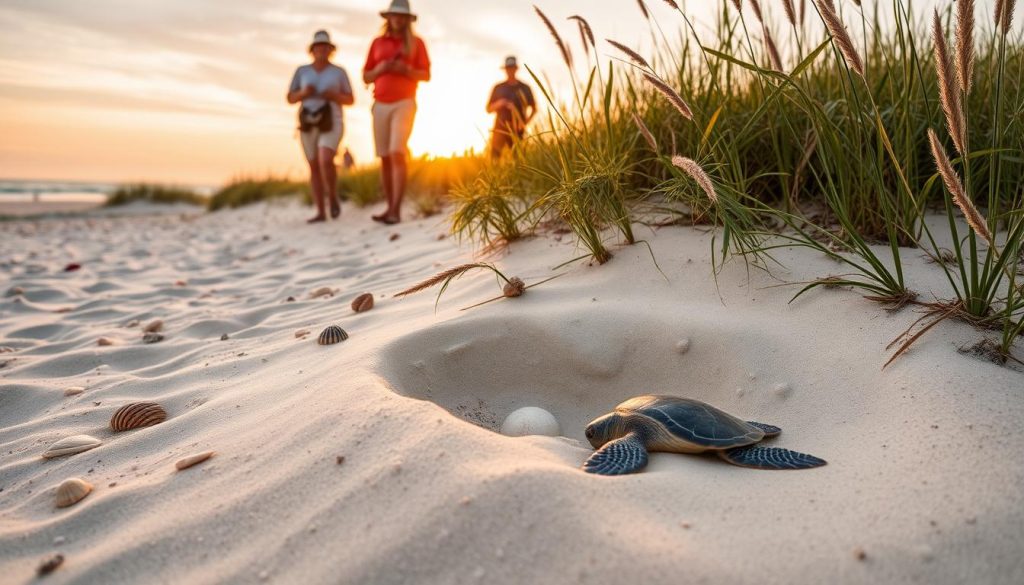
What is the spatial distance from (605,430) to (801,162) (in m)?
1.60

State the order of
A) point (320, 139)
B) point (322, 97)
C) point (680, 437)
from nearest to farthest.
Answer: point (680, 437), point (322, 97), point (320, 139)

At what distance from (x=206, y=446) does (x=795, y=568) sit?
146 cm

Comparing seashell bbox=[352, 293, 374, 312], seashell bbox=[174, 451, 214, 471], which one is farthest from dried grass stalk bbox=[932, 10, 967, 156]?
seashell bbox=[352, 293, 374, 312]

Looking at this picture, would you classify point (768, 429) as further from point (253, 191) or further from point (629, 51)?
point (253, 191)

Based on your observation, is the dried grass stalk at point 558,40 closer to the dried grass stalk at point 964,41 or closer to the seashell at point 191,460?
the dried grass stalk at point 964,41

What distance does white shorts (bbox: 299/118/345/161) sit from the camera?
7.30 metres

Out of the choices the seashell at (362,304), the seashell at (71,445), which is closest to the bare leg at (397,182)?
the seashell at (362,304)

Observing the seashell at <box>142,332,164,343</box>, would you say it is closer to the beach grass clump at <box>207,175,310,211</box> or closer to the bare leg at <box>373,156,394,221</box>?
the bare leg at <box>373,156,394,221</box>

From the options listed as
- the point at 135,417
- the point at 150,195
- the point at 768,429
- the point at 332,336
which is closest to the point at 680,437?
the point at 768,429

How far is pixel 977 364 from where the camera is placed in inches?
64.5

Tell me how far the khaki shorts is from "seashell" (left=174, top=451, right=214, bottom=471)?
15.9 feet

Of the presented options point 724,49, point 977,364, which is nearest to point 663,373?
point 977,364

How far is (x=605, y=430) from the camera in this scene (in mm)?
1721

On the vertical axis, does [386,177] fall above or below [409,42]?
below
